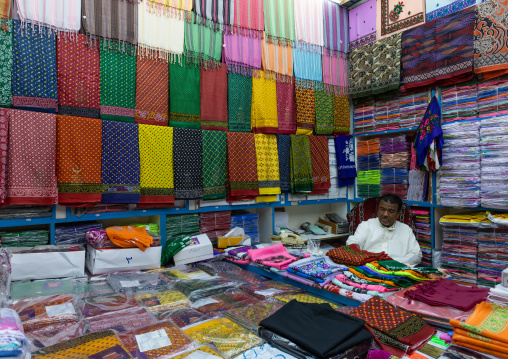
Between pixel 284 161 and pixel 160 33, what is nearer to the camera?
pixel 160 33

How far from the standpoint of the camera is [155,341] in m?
1.44

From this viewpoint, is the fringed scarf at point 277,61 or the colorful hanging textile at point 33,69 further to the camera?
the fringed scarf at point 277,61

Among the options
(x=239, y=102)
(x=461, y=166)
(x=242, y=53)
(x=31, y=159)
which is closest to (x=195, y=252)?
(x=31, y=159)

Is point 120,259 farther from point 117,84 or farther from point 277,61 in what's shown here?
point 277,61

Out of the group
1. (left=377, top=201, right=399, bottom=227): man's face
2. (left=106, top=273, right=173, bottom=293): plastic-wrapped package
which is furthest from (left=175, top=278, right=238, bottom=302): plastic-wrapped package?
(left=377, top=201, right=399, bottom=227): man's face

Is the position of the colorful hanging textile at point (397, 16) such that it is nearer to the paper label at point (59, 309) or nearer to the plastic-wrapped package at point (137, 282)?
the plastic-wrapped package at point (137, 282)

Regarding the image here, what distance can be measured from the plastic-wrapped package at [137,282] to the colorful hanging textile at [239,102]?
1794mm

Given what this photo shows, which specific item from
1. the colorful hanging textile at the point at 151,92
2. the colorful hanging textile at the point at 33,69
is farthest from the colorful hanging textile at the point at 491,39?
the colorful hanging textile at the point at 33,69

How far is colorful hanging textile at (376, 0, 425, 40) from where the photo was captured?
3.88 m

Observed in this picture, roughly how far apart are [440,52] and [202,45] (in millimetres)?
2487

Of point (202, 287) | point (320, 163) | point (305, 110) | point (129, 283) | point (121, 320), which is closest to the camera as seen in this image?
point (121, 320)

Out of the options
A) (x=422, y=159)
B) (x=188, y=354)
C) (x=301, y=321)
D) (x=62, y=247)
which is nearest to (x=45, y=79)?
(x=62, y=247)

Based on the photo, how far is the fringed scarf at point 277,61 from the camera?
3.85 meters

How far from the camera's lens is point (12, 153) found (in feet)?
7.94
